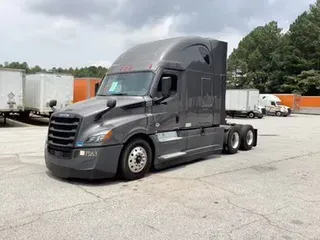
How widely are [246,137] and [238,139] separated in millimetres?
504

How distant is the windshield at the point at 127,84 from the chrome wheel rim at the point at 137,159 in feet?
4.09

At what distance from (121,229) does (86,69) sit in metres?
101

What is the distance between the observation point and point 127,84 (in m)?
8.13

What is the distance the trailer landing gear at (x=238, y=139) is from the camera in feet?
34.9

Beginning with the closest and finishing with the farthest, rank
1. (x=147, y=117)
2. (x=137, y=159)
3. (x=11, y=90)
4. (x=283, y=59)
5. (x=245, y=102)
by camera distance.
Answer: (x=137, y=159) < (x=147, y=117) < (x=11, y=90) < (x=245, y=102) < (x=283, y=59)

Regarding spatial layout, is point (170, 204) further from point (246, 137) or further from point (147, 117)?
point (246, 137)

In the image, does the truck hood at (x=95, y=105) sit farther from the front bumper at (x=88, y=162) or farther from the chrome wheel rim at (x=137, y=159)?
the chrome wheel rim at (x=137, y=159)

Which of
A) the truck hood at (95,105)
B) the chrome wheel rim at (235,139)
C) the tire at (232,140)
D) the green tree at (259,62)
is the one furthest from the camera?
the green tree at (259,62)

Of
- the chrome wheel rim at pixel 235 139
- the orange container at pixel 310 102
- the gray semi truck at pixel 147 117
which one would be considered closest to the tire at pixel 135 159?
the gray semi truck at pixel 147 117

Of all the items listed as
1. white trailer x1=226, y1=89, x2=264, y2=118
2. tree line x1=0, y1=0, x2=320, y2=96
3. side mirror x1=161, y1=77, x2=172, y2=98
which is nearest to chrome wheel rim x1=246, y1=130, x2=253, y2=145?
side mirror x1=161, y1=77, x2=172, y2=98

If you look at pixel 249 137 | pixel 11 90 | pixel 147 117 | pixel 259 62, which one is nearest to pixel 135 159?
pixel 147 117

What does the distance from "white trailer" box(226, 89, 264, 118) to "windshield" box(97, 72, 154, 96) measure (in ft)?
92.8

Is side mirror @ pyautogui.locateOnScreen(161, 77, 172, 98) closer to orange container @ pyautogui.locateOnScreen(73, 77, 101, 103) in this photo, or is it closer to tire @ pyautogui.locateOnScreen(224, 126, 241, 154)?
tire @ pyautogui.locateOnScreen(224, 126, 241, 154)

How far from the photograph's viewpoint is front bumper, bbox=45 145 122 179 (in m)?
6.65
